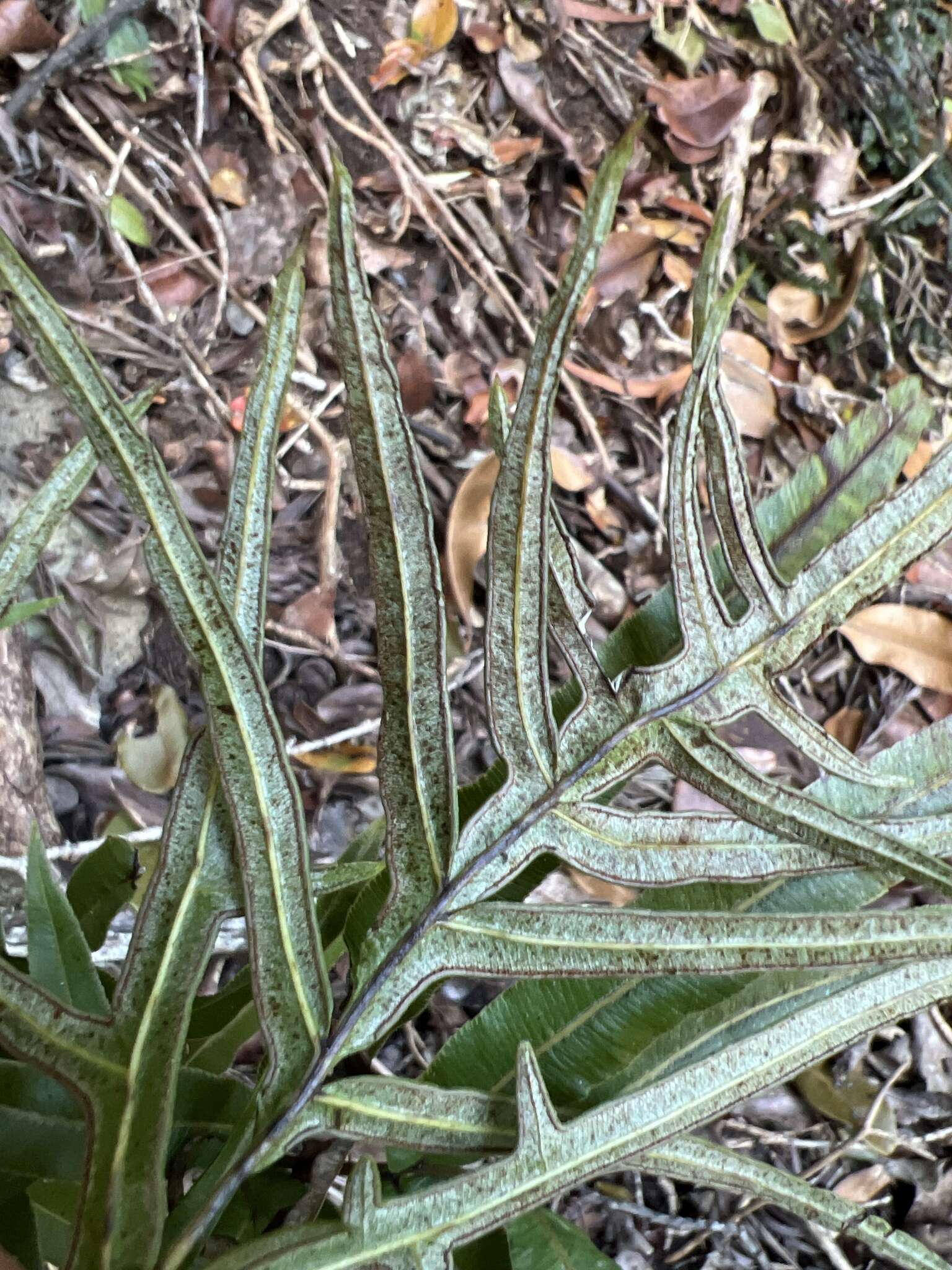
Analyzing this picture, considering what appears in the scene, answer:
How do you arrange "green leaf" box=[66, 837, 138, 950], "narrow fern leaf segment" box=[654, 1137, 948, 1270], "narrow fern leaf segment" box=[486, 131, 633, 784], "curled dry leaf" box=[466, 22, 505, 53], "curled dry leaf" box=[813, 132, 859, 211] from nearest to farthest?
"narrow fern leaf segment" box=[486, 131, 633, 784] < "narrow fern leaf segment" box=[654, 1137, 948, 1270] < "green leaf" box=[66, 837, 138, 950] < "curled dry leaf" box=[466, 22, 505, 53] < "curled dry leaf" box=[813, 132, 859, 211]

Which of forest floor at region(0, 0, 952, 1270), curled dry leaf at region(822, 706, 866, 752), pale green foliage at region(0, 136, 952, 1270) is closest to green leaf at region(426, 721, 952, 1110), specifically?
pale green foliage at region(0, 136, 952, 1270)

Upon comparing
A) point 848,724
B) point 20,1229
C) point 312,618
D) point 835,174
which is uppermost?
point 835,174

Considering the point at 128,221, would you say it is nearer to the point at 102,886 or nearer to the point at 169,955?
the point at 102,886

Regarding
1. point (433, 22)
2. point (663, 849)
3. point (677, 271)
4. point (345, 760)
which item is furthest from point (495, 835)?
point (433, 22)

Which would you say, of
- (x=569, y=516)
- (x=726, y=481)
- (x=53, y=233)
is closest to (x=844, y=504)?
(x=726, y=481)

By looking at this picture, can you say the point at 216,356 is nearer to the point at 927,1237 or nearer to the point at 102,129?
the point at 102,129

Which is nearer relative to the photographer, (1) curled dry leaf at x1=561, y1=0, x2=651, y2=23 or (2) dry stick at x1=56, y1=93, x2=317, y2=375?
(2) dry stick at x1=56, y1=93, x2=317, y2=375

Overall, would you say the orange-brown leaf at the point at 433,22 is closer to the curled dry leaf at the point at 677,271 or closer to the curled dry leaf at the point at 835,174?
the curled dry leaf at the point at 677,271

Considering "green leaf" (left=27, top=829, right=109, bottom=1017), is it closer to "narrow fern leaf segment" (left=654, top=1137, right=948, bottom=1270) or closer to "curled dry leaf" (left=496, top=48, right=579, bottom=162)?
"narrow fern leaf segment" (left=654, top=1137, right=948, bottom=1270)
